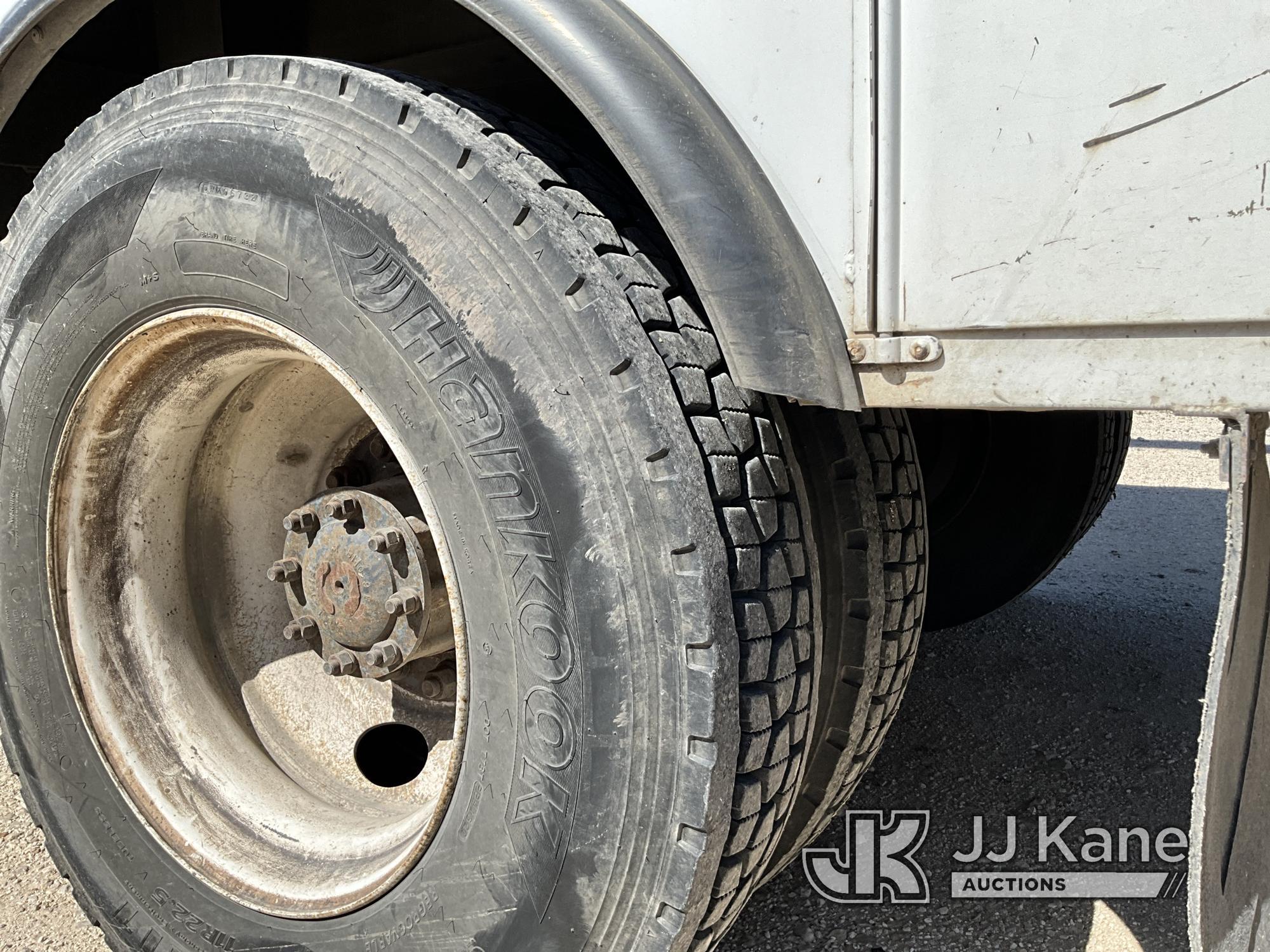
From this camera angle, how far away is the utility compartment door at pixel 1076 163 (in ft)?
3.20

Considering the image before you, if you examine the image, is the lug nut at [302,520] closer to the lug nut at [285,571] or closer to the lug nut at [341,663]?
the lug nut at [285,571]

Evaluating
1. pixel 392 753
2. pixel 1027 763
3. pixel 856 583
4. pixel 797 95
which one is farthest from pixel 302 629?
pixel 1027 763

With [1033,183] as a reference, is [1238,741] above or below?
below

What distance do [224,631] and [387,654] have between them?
1.66ft

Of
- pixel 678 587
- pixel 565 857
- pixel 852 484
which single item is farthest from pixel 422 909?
pixel 852 484

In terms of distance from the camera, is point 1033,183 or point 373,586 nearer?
point 1033,183

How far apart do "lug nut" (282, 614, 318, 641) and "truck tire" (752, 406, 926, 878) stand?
0.88 metres

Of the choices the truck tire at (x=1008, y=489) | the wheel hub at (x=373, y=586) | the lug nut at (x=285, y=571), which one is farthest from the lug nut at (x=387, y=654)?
the truck tire at (x=1008, y=489)

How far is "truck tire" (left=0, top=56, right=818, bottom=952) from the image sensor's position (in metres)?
1.27

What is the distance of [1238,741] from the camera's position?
1.21 m

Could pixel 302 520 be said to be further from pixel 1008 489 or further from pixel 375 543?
pixel 1008 489

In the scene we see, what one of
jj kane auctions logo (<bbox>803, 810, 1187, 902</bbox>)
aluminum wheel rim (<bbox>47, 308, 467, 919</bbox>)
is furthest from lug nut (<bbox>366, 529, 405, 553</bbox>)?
jj kane auctions logo (<bbox>803, 810, 1187, 902</bbox>)

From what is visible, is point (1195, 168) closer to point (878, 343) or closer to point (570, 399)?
point (878, 343)

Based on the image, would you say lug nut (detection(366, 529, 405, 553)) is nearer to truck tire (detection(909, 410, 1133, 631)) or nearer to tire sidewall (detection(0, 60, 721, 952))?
tire sidewall (detection(0, 60, 721, 952))
